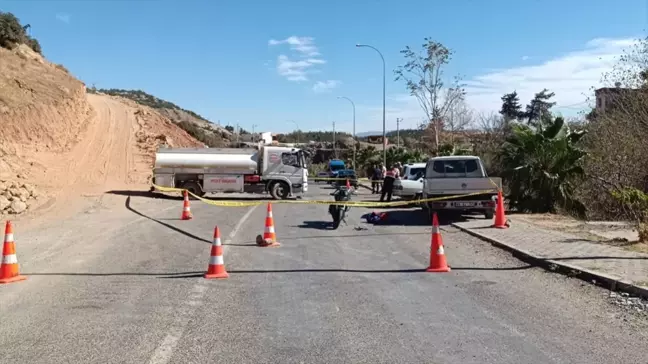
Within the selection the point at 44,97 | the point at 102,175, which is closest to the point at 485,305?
the point at 102,175

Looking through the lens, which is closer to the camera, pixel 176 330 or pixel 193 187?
pixel 176 330

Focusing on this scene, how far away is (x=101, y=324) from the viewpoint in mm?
6453

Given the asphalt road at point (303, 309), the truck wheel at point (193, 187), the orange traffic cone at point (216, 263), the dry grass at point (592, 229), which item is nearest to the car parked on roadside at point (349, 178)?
the truck wheel at point (193, 187)

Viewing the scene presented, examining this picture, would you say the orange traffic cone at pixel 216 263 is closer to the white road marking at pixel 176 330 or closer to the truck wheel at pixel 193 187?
the white road marking at pixel 176 330

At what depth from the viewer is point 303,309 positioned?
7094 mm

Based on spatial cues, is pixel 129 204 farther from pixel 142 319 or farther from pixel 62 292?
pixel 142 319

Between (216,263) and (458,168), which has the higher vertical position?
(458,168)

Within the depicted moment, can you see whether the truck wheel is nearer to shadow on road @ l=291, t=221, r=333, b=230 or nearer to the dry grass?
shadow on road @ l=291, t=221, r=333, b=230

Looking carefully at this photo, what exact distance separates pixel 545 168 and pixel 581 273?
991 centimetres

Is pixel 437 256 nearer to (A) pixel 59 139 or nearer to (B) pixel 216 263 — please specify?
(B) pixel 216 263

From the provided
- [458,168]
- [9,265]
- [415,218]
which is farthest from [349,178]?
[9,265]

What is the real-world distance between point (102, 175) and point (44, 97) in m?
8.08

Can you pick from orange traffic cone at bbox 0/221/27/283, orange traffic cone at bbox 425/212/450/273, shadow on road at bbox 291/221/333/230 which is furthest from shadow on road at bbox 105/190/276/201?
orange traffic cone at bbox 425/212/450/273

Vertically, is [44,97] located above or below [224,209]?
above
